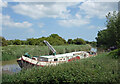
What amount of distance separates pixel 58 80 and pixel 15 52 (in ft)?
46.0

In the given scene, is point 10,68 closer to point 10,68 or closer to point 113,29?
point 10,68

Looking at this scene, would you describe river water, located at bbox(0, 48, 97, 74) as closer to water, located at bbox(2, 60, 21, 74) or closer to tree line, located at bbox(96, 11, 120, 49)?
water, located at bbox(2, 60, 21, 74)

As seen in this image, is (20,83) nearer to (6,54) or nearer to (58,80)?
(58,80)

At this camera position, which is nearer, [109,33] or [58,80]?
[58,80]

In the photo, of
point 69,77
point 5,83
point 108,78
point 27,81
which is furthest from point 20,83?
point 108,78

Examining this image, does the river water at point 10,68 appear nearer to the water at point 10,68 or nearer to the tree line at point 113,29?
the water at point 10,68

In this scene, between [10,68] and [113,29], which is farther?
[113,29]

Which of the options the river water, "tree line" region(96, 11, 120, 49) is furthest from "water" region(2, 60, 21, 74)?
"tree line" region(96, 11, 120, 49)

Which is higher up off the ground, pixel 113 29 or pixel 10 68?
pixel 113 29

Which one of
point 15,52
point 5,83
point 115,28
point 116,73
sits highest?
point 115,28

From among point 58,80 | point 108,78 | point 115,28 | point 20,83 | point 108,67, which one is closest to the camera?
point 108,78

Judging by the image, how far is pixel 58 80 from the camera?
387cm

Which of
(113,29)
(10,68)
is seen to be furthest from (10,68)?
(113,29)

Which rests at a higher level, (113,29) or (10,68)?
(113,29)
